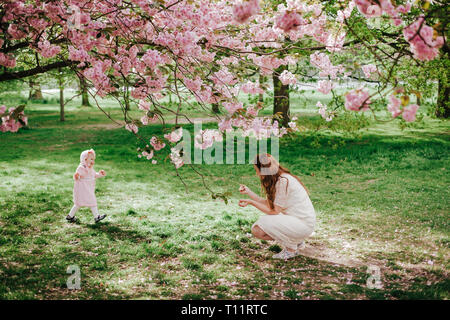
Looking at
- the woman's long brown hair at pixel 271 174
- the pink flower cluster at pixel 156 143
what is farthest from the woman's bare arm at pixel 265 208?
the pink flower cluster at pixel 156 143

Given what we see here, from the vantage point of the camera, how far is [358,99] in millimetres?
2607

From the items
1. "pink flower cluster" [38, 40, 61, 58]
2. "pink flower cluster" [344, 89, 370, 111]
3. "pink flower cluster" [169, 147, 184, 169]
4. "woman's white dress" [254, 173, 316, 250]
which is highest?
"pink flower cluster" [38, 40, 61, 58]

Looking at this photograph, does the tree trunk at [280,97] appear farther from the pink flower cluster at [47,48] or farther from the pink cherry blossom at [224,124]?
the pink flower cluster at [47,48]

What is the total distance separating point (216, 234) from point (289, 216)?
4.25 feet

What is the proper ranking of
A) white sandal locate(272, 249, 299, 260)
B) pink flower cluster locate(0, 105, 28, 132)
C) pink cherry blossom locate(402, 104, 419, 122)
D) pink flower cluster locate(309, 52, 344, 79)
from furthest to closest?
pink flower cluster locate(309, 52, 344, 79) < white sandal locate(272, 249, 299, 260) < pink flower cluster locate(0, 105, 28, 132) < pink cherry blossom locate(402, 104, 419, 122)

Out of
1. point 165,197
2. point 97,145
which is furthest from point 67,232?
point 97,145

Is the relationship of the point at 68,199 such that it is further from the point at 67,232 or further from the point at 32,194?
the point at 67,232

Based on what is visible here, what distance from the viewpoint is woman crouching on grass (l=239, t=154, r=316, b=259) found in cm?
465

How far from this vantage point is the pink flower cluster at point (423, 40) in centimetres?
234

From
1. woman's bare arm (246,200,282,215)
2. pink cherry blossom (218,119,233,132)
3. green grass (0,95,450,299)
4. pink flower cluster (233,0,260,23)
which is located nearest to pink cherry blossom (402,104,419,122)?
pink flower cluster (233,0,260,23)

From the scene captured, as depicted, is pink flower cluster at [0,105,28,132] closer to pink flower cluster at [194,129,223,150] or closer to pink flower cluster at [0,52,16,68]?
pink flower cluster at [0,52,16,68]

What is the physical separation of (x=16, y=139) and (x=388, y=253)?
1343cm

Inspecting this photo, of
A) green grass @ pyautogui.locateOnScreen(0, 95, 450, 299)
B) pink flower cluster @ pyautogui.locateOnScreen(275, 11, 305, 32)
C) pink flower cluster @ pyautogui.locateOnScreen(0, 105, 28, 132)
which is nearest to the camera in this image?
pink flower cluster @ pyautogui.locateOnScreen(275, 11, 305, 32)

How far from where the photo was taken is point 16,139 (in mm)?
14398
